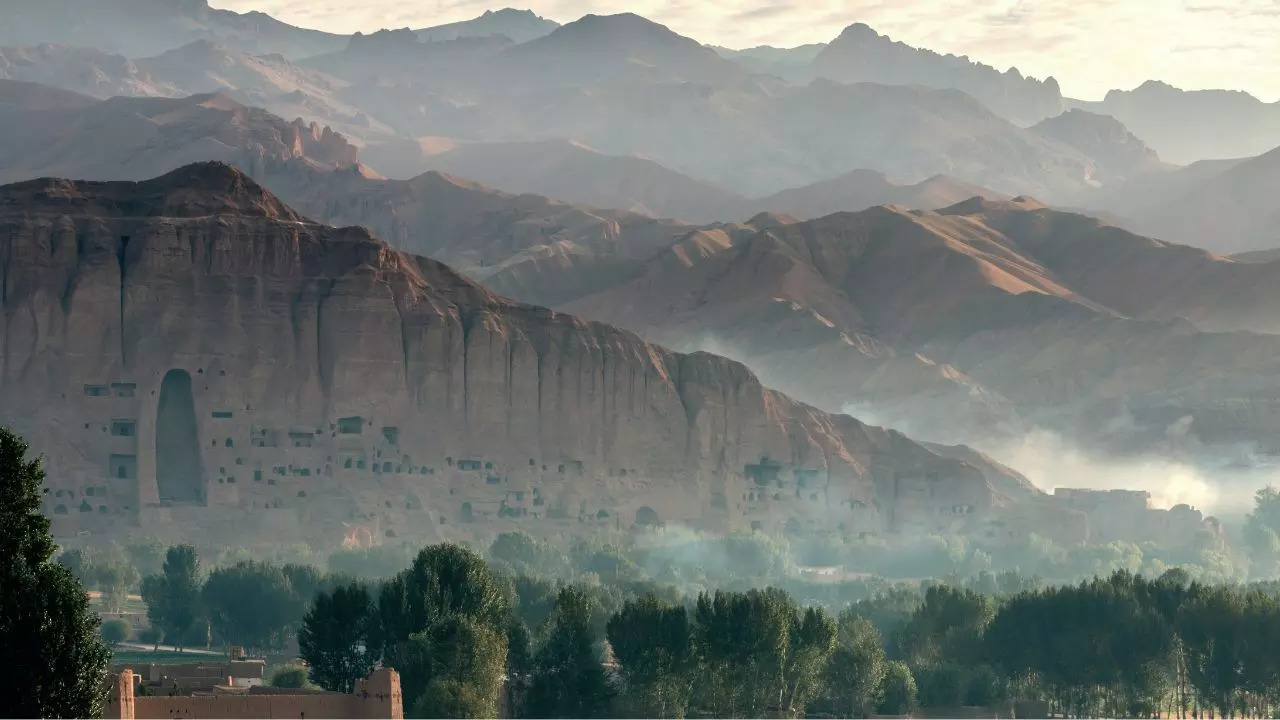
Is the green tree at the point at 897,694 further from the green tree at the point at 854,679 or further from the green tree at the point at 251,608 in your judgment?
the green tree at the point at 251,608

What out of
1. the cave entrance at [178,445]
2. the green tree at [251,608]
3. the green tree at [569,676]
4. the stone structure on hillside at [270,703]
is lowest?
the stone structure on hillside at [270,703]

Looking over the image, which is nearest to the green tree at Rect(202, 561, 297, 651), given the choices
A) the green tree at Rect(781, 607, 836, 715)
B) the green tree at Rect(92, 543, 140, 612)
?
the green tree at Rect(92, 543, 140, 612)

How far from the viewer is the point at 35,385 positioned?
17162cm

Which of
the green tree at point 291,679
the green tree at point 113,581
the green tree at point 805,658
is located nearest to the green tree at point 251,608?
the green tree at point 113,581

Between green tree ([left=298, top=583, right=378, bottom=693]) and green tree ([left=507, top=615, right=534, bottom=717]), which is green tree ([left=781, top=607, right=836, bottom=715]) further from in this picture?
green tree ([left=298, top=583, right=378, bottom=693])

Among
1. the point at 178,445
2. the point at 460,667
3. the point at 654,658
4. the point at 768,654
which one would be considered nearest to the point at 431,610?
the point at 460,667

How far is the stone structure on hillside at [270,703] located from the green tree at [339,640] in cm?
1079

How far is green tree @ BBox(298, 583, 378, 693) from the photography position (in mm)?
101312

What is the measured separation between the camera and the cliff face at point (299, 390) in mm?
172375

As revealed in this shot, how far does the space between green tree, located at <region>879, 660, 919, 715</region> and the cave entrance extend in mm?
72055

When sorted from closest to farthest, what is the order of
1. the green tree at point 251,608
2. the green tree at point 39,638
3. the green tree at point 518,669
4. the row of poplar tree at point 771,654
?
the green tree at point 39,638 < the row of poplar tree at point 771,654 < the green tree at point 518,669 < the green tree at point 251,608

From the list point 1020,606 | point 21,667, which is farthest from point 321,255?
point 21,667

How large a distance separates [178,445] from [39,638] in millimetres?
116957

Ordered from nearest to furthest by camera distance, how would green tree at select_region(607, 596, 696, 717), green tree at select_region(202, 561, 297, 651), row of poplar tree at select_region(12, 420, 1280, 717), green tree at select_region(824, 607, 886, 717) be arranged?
row of poplar tree at select_region(12, 420, 1280, 717) < green tree at select_region(607, 596, 696, 717) < green tree at select_region(824, 607, 886, 717) < green tree at select_region(202, 561, 297, 651)
